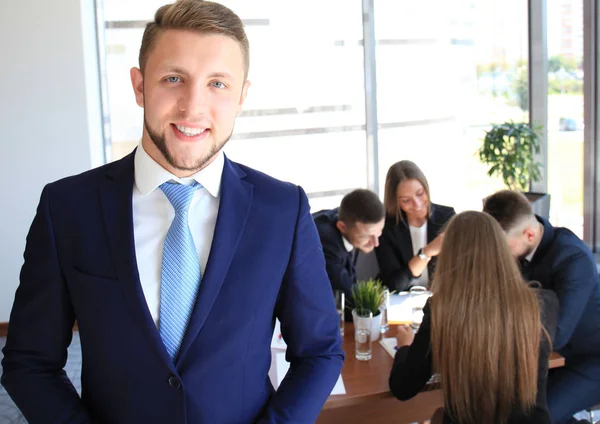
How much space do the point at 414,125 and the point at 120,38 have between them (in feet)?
8.87

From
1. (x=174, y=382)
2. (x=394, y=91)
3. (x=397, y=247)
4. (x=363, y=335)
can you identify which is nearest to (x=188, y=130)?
(x=174, y=382)

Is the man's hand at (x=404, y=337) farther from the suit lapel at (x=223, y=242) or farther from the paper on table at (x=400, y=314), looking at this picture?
the suit lapel at (x=223, y=242)

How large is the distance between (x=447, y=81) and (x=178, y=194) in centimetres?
512

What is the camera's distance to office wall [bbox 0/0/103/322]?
15.5 feet

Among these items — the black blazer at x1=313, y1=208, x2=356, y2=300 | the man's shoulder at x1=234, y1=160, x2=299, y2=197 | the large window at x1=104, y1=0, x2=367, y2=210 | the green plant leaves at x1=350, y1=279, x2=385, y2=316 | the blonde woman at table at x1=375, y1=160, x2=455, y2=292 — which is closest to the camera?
the man's shoulder at x1=234, y1=160, x2=299, y2=197

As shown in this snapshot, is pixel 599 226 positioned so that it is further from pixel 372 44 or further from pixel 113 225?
pixel 113 225

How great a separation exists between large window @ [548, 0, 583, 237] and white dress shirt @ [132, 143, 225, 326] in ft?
16.3

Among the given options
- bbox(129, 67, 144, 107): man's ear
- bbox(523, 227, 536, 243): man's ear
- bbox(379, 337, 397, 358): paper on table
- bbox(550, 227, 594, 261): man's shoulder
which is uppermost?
bbox(129, 67, 144, 107): man's ear

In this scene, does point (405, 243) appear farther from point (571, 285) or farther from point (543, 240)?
point (571, 285)

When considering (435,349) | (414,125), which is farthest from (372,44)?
(435,349)

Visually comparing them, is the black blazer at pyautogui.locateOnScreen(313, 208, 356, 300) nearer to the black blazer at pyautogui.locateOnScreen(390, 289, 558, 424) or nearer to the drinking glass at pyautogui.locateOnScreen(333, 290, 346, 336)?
the drinking glass at pyautogui.locateOnScreen(333, 290, 346, 336)

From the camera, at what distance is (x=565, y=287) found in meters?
2.82

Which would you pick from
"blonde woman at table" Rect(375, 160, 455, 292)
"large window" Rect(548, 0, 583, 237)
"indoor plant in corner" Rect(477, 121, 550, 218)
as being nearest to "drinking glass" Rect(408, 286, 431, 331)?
"blonde woman at table" Rect(375, 160, 455, 292)

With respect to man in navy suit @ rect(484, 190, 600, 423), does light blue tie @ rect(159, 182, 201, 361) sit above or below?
above
